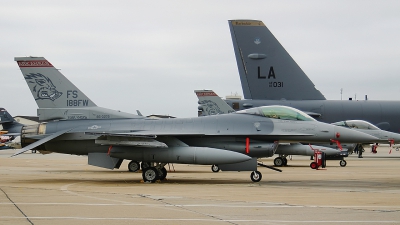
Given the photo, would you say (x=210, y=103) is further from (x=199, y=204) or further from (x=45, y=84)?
(x=199, y=204)

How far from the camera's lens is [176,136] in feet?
60.2

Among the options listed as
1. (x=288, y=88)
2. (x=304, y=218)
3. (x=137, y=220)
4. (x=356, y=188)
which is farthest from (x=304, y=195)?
(x=288, y=88)

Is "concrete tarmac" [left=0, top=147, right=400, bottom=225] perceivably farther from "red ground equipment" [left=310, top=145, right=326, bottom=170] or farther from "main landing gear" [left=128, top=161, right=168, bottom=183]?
"red ground equipment" [left=310, top=145, right=326, bottom=170]

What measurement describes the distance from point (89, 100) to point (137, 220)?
1087cm

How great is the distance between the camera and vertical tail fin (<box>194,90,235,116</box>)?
36.2 meters

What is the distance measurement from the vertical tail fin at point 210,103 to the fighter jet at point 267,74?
5525mm

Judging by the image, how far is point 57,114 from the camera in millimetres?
19469

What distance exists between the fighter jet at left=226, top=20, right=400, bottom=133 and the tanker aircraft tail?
37.1ft

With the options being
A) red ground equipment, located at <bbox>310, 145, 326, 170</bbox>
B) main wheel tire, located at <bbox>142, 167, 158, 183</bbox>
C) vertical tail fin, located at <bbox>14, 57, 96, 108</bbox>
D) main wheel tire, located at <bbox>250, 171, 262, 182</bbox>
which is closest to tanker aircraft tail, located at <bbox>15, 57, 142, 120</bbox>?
vertical tail fin, located at <bbox>14, 57, 96, 108</bbox>

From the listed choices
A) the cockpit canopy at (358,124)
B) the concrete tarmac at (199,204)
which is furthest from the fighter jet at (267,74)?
the concrete tarmac at (199,204)

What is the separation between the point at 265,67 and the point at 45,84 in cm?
1288

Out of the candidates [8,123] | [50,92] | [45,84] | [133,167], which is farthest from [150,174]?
[8,123]

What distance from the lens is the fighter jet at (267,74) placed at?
29422 mm

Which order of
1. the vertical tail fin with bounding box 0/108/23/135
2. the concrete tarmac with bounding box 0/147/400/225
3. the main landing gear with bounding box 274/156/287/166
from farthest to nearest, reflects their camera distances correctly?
the vertical tail fin with bounding box 0/108/23/135 < the main landing gear with bounding box 274/156/287/166 < the concrete tarmac with bounding box 0/147/400/225
